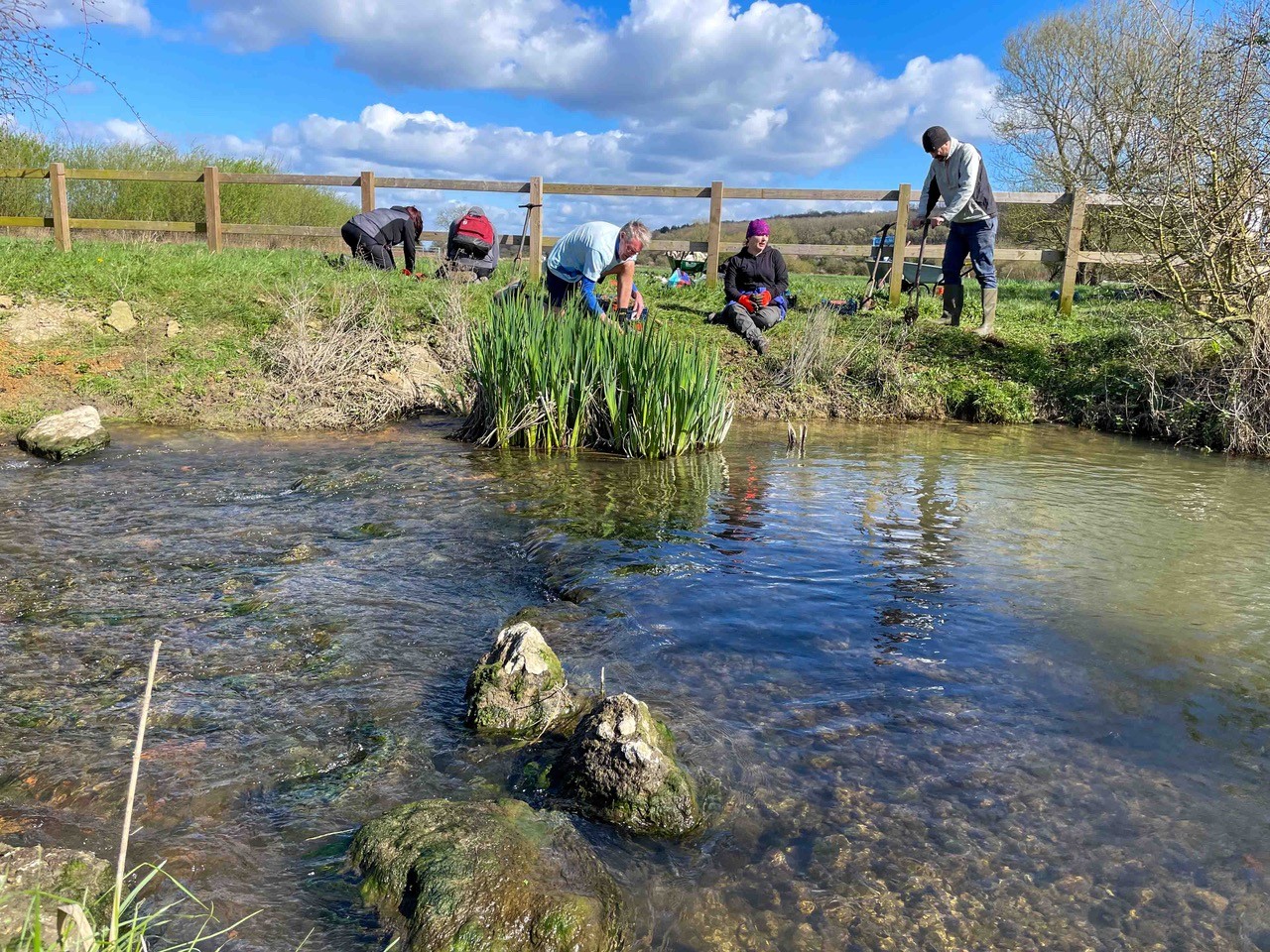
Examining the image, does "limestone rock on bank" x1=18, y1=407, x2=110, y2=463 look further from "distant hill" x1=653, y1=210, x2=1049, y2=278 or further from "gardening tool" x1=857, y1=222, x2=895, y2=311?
"distant hill" x1=653, y1=210, x2=1049, y2=278

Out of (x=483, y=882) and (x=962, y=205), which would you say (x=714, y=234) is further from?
(x=483, y=882)

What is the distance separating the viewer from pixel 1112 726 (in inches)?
140

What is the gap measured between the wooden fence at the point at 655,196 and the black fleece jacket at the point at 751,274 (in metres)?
1.75

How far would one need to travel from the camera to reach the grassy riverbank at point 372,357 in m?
9.79

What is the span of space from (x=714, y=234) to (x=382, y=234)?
4981mm

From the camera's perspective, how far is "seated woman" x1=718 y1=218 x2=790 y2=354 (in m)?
12.0

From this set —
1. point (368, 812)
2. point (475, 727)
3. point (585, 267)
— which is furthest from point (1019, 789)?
point (585, 267)

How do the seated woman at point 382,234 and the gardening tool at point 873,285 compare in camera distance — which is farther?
the gardening tool at point 873,285

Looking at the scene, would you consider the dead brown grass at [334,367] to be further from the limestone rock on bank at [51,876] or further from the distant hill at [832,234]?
the distant hill at [832,234]

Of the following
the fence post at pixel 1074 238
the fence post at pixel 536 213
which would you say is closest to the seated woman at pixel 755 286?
the fence post at pixel 536 213

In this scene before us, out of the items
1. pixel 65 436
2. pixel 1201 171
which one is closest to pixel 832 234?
pixel 1201 171

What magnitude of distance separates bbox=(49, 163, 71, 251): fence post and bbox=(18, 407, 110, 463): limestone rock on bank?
344 inches

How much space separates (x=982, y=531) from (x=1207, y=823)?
332cm

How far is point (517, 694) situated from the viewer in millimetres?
3422
